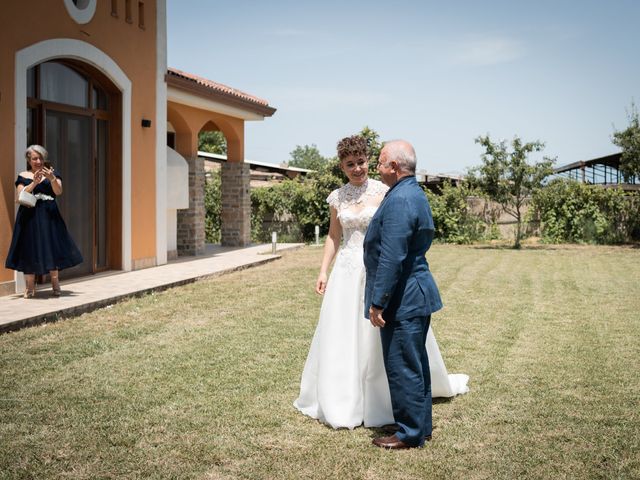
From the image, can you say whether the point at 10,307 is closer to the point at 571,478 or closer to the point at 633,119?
the point at 571,478

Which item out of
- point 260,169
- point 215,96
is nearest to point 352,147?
point 215,96

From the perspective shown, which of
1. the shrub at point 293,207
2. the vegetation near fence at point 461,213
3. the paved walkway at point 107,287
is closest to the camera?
the paved walkway at point 107,287

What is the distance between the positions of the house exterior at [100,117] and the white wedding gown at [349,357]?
6.30 meters

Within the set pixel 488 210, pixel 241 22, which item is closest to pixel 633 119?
pixel 488 210

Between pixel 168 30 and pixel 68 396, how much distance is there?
10.6m

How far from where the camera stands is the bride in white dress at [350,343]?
14.9 ft

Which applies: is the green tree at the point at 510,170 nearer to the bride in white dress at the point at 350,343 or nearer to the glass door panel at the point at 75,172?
the glass door panel at the point at 75,172

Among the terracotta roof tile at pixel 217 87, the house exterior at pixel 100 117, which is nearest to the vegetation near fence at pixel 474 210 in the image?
the terracotta roof tile at pixel 217 87

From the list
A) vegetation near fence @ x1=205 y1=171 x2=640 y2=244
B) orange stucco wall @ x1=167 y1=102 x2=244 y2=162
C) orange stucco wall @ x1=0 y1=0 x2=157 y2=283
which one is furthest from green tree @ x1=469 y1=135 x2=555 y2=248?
orange stucco wall @ x1=0 y1=0 x2=157 y2=283

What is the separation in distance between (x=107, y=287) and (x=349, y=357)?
6.66 meters

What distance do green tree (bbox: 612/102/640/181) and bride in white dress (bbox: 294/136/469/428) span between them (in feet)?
64.3

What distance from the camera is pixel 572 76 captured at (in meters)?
19.4

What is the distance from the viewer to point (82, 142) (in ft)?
37.7

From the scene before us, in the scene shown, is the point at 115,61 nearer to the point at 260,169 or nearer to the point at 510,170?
the point at 510,170
